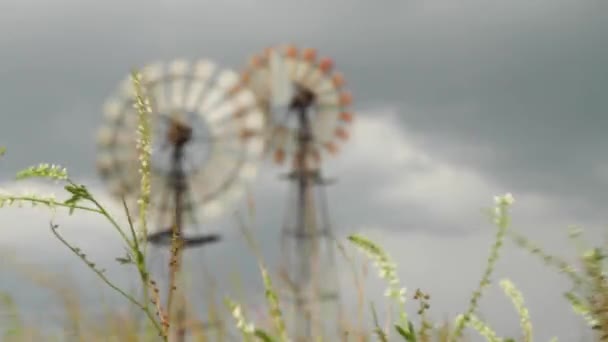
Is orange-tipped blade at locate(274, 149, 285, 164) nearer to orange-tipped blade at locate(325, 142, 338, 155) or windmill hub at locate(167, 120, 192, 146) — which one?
orange-tipped blade at locate(325, 142, 338, 155)

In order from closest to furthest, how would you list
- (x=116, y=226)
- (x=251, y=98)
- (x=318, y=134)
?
(x=116, y=226)
(x=251, y=98)
(x=318, y=134)

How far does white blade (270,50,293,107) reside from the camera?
2859cm

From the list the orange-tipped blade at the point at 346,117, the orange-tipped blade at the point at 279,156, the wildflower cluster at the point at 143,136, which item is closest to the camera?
the wildflower cluster at the point at 143,136

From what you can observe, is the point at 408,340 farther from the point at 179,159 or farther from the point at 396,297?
the point at 179,159

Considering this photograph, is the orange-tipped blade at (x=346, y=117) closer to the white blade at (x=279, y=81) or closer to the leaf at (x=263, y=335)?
the white blade at (x=279, y=81)

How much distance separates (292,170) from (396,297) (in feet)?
75.3

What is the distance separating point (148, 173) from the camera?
1783 millimetres

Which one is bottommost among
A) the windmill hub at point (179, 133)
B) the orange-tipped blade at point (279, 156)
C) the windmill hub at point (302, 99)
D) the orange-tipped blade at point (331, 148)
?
the windmill hub at point (179, 133)

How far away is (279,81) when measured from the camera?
28.8m

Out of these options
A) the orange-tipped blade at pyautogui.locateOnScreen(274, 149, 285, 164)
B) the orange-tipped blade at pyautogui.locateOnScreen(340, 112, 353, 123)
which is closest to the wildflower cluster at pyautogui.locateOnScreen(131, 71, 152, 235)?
the orange-tipped blade at pyautogui.locateOnScreen(274, 149, 285, 164)

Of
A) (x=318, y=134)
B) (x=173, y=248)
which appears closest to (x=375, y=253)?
(x=173, y=248)

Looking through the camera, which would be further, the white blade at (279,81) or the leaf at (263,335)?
the white blade at (279,81)

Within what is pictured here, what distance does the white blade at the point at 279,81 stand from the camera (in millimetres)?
28594

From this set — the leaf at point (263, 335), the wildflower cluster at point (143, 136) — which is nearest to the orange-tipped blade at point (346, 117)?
the wildflower cluster at point (143, 136)
